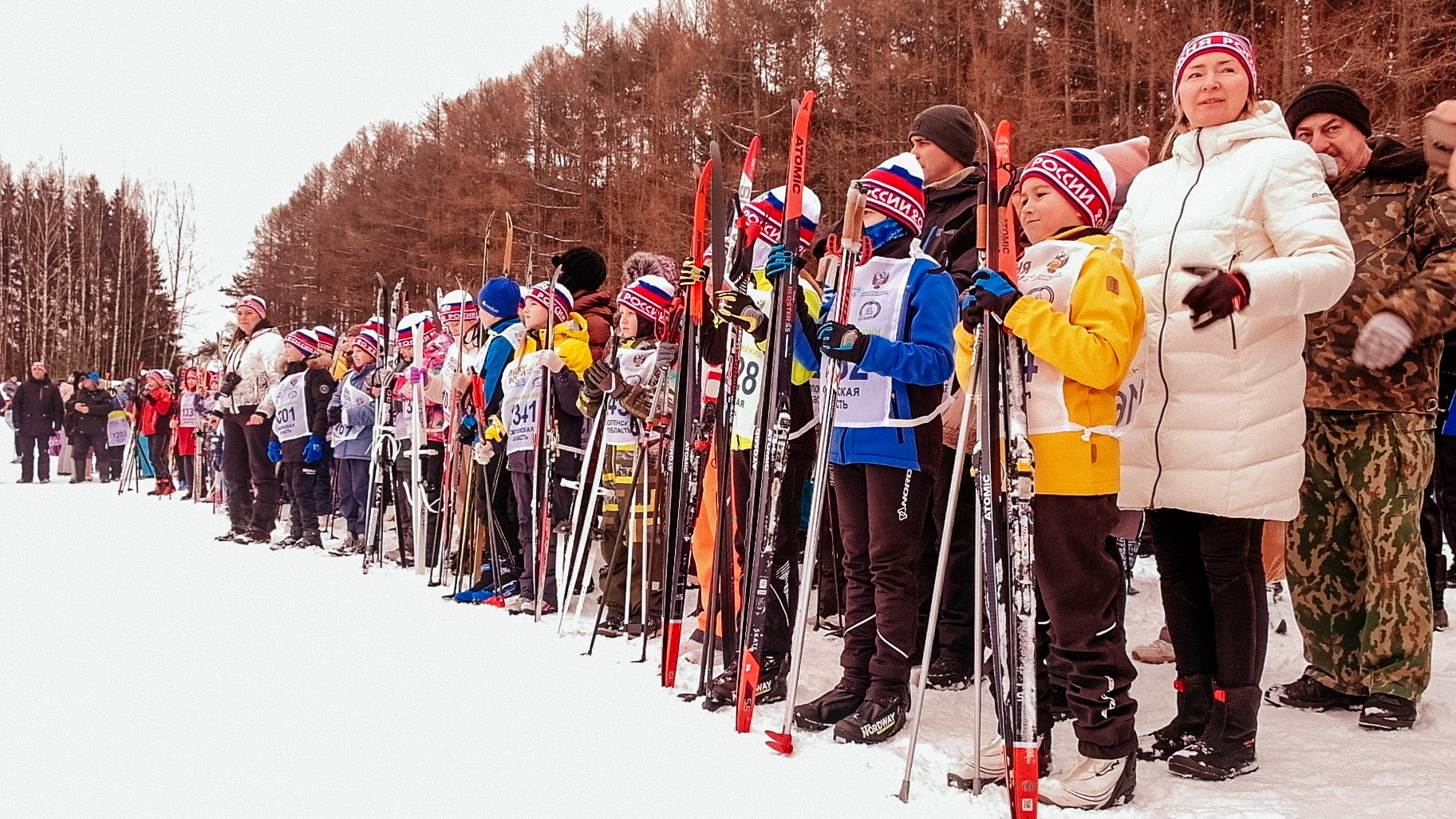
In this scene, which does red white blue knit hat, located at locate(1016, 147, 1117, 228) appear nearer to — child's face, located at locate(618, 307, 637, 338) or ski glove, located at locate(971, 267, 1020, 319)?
ski glove, located at locate(971, 267, 1020, 319)

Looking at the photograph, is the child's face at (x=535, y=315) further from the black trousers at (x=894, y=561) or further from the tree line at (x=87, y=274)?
the tree line at (x=87, y=274)

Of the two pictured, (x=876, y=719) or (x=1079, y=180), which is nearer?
(x=1079, y=180)

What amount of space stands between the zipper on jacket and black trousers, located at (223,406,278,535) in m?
8.39

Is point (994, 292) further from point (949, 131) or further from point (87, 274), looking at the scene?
point (87, 274)

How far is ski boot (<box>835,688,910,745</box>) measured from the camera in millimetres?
3344

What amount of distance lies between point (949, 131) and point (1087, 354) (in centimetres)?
189

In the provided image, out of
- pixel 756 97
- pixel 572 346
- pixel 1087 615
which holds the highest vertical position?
pixel 756 97

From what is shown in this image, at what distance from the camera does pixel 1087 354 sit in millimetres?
2637

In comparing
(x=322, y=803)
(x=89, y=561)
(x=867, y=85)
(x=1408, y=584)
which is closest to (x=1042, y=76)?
Result: (x=867, y=85)

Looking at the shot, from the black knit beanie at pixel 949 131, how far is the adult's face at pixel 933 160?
0.01 meters

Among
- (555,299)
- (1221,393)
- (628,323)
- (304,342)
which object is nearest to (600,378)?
(628,323)

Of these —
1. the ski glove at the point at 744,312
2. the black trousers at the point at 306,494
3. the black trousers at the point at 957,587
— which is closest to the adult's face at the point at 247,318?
the black trousers at the point at 306,494

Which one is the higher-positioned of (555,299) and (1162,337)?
(555,299)

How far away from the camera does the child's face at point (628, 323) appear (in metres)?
5.79
